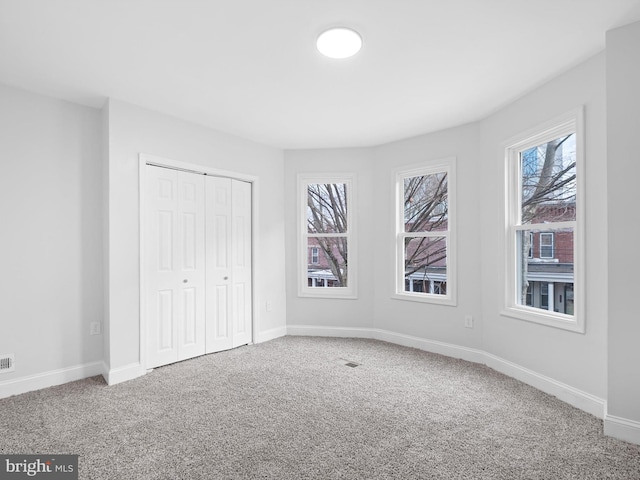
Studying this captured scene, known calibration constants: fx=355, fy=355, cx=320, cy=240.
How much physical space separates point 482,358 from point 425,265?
3.89 feet

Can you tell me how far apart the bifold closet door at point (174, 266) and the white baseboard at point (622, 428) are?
11.6ft

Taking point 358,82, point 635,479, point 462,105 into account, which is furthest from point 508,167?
point 635,479

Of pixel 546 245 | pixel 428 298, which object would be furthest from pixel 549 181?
pixel 428 298

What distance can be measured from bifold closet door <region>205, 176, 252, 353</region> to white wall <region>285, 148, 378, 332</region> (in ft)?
2.08

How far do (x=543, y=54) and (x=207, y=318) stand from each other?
385 centimetres

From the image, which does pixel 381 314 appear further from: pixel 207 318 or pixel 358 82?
pixel 358 82

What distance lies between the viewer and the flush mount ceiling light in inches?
87.0

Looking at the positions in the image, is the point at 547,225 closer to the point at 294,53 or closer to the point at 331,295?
the point at 294,53

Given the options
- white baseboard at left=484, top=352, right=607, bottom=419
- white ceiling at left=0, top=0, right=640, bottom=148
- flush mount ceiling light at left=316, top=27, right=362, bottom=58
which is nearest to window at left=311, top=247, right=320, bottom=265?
white ceiling at left=0, top=0, right=640, bottom=148

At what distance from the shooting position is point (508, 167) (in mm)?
3385

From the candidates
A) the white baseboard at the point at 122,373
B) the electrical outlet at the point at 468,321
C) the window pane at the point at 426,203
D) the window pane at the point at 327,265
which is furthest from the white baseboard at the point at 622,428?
the white baseboard at the point at 122,373

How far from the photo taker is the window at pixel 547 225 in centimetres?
269

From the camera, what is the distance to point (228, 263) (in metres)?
4.18

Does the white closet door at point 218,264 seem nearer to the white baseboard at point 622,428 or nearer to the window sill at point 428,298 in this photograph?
the window sill at point 428,298
